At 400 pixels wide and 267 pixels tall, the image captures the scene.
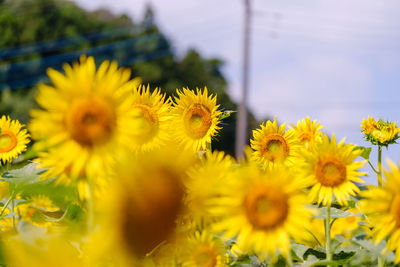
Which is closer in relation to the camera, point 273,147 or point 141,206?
point 141,206

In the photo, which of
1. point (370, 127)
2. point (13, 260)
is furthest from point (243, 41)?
point (13, 260)

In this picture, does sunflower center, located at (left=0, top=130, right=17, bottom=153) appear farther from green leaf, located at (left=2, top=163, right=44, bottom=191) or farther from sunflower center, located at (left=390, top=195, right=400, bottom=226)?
sunflower center, located at (left=390, top=195, right=400, bottom=226)

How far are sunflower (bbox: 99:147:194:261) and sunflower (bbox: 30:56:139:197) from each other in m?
0.06

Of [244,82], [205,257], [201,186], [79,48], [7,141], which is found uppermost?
A: [79,48]

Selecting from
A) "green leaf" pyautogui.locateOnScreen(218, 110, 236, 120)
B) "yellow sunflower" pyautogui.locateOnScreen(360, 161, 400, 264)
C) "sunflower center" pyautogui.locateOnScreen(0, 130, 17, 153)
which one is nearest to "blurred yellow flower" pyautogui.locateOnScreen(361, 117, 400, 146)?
"green leaf" pyautogui.locateOnScreen(218, 110, 236, 120)

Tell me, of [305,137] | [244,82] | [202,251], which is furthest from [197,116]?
[244,82]

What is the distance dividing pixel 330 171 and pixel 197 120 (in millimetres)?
460

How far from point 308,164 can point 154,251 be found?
43 centimetres

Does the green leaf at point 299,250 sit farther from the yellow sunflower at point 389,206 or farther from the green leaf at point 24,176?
the green leaf at point 24,176

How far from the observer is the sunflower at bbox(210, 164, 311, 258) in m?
0.66

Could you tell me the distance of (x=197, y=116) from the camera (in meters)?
1.36

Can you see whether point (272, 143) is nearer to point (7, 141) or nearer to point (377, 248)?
point (377, 248)

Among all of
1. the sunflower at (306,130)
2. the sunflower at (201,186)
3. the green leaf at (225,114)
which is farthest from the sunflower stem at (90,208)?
the sunflower at (306,130)

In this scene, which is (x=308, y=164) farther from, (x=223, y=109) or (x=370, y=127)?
(x=370, y=127)
